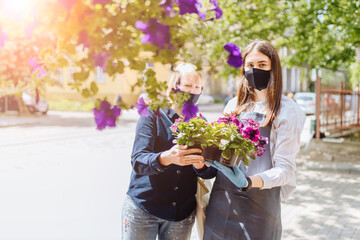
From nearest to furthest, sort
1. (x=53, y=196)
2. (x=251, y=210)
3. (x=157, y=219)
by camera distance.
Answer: (x=251, y=210), (x=157, y=219), (x=53, y=196)

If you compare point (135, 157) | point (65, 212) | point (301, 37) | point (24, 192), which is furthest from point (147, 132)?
point (301, 37)

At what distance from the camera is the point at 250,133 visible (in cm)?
185

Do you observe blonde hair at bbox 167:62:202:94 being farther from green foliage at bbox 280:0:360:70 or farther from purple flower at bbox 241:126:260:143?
green foliage at bbox 280:0:360:70

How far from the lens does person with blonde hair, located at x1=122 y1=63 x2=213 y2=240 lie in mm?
2152

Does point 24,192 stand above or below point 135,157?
below

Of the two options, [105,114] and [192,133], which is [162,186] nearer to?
[192,133]

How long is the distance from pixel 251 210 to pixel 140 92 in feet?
3.00

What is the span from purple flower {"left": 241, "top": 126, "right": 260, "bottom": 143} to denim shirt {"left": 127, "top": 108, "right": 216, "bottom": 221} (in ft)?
1.33

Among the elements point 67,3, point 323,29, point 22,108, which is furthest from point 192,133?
point 22,108

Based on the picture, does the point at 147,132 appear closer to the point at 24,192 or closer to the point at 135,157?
the point at 135,157

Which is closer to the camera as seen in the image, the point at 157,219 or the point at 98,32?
the point at 98,32

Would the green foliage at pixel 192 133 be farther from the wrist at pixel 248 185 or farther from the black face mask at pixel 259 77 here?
the black face mask at pixel 259 77

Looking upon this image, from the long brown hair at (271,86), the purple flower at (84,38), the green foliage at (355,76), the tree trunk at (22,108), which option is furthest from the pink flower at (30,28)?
the tree trunk at (22,108)

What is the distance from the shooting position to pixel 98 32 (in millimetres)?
1278
